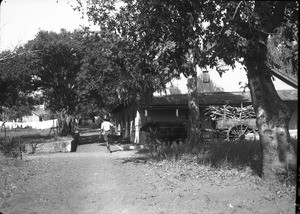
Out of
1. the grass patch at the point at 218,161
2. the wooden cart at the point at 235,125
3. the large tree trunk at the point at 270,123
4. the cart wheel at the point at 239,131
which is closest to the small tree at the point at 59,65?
the wooden cart at the point at 235,125

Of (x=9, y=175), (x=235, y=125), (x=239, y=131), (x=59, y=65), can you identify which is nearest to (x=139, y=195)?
(x=9, y=175)

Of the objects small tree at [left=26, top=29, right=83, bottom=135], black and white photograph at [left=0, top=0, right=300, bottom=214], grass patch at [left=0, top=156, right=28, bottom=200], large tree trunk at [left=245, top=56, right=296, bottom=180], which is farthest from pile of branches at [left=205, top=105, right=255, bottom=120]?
large tree trunk at [left=245, top=56, right=296, bottom=180]

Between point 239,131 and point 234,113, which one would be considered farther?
point 234,113

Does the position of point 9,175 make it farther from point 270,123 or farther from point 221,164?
point 270,123

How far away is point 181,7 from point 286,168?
14.4 ft

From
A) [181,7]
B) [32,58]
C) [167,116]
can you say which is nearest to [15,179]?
[181,7]

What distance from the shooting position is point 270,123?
815cm

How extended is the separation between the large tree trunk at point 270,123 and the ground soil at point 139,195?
62 centimetres

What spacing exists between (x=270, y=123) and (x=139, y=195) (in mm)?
3312

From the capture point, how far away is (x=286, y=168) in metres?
8.00

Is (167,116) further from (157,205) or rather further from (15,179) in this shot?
(157,205)

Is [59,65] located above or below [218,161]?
above

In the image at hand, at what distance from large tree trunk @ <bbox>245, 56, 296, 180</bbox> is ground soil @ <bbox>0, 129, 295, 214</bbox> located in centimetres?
62

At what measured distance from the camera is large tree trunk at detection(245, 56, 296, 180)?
8055 mm
